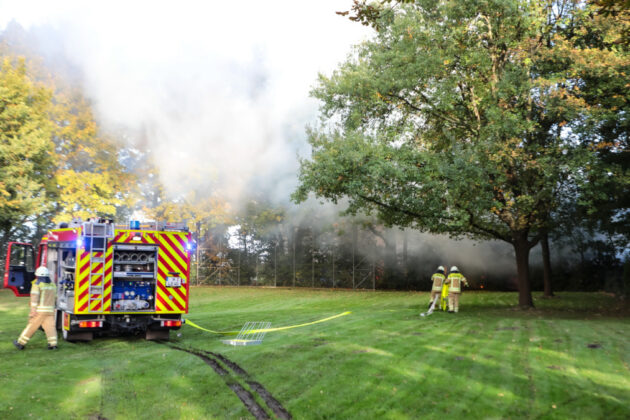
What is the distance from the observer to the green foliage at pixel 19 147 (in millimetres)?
23672

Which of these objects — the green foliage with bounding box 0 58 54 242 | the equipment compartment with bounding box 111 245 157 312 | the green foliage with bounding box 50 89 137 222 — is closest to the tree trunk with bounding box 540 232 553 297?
the equipment compartment with bounding box 111 245 157 312

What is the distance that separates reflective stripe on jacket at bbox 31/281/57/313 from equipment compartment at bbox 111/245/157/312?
1240mm

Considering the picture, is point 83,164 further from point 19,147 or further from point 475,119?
point 475,119

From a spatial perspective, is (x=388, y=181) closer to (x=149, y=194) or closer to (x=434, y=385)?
(x=434, y=385)

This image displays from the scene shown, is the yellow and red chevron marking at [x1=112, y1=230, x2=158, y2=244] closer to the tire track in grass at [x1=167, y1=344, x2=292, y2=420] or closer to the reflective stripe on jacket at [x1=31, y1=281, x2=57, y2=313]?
the reflective stripe on jacket at [x1=31, y1=281, x2=57, y2=313]

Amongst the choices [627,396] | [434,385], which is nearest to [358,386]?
[434,385]

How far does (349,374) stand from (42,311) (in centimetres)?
645

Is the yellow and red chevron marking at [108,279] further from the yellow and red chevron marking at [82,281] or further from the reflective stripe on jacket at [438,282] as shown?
the reflective stripe on jacket at [438,282]

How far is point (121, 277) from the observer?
36.1ft

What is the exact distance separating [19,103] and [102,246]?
1790 centimetres

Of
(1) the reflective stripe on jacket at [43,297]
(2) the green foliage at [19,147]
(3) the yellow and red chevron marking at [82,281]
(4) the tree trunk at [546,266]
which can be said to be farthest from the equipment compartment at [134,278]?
(4) the tree trunk at [546,266]

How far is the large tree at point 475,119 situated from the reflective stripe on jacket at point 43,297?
8.99 m

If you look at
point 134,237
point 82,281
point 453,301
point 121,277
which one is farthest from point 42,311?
point 453,301

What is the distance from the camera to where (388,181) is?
16312mm
